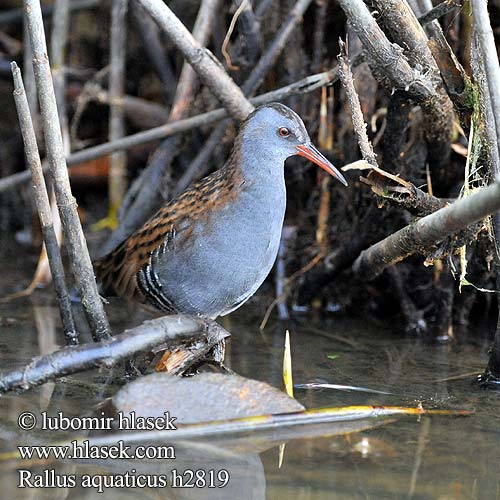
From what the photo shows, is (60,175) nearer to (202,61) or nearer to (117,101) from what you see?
(202,61)

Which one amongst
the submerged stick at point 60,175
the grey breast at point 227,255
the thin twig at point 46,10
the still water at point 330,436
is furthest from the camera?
the thin twig at point 46,10

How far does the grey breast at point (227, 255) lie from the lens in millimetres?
3289

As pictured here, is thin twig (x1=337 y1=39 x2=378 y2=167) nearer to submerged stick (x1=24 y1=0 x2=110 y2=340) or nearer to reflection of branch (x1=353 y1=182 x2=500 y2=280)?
reflection of branch (x1=353 y1=182 x2=500 y2=280)

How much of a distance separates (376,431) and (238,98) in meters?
1.75

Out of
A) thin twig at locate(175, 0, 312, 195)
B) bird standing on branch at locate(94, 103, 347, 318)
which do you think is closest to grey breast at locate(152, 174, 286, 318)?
bird standing on branch at locate(94, 103, 347, 318)

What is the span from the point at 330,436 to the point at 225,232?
95 centimetres

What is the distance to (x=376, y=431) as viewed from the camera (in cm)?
272

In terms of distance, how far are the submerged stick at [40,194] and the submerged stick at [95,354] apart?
22.8 inches

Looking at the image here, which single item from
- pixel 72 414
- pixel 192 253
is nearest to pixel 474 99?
pixel 192 253

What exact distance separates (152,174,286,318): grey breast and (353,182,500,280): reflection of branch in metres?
0.41

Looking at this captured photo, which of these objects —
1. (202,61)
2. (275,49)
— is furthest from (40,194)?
(275,49)

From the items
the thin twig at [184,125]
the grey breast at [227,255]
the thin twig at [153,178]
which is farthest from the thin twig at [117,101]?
the grey breast at [227,255]

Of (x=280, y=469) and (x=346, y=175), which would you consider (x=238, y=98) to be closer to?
(x=346, y=175)

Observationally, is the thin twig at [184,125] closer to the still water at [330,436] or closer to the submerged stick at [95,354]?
the still water at [330,436]
